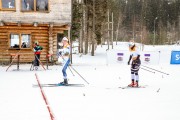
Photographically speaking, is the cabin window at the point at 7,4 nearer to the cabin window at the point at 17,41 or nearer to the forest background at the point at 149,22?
the cabin window at the point at 17,41

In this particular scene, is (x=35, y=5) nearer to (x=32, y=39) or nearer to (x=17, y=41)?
(x=32, y=39)

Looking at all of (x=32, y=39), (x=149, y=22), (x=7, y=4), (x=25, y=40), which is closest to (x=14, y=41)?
(x=25, y=40)

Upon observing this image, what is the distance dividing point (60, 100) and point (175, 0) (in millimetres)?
104603

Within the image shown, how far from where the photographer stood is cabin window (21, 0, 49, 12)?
2447cm

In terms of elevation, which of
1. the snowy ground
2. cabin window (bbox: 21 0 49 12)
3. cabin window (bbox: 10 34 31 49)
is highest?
cabin window (bbox: 21 0 49 12)

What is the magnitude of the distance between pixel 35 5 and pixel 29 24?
5.01 feet

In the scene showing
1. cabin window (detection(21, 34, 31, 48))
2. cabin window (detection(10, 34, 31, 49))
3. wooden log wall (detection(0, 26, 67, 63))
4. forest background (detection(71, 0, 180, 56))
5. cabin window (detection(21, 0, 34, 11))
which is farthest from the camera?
forest background (detection(71, 0, 180, 56))

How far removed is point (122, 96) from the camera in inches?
462

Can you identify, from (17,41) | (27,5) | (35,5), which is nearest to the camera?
(27,5)

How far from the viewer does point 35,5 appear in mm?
24656

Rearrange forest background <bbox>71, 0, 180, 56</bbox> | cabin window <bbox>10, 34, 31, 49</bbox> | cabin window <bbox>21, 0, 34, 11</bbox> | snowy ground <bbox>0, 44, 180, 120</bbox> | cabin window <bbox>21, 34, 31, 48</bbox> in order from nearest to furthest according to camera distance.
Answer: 1. snowy ground <bbox>0, 44, 180, 120</bbox>
2. cabin window <bbox>21, 0, 34, 11</bbox>
3. cabin window <bbox>10, 34, 31, 49</bbox>
4. cabin window <bbox>21, 34, 31, 48</bbox>
5. forest background <bbox>71, 0, 180, 56</bbox>

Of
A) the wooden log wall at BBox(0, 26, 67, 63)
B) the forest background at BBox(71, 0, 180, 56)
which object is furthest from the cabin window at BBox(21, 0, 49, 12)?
the forest background at BBox(71, 0, 180, 56)

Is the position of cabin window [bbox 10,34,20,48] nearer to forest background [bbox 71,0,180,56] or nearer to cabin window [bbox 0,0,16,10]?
cabin window [bbox 0,0,16,10]

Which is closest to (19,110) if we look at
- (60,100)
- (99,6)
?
(60,100)
